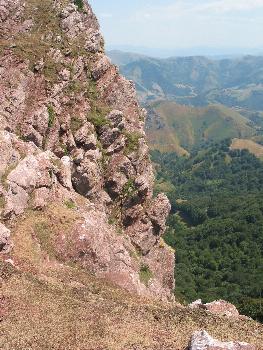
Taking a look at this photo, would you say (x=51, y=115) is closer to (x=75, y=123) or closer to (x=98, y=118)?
(x=75, y=123)

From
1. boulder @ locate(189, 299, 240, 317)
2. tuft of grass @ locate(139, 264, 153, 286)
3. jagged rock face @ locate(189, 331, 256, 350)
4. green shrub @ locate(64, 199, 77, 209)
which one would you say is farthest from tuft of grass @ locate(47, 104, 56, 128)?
jagged rock face @ locate(189, 331, 256, 350)

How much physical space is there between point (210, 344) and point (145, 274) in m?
36.2

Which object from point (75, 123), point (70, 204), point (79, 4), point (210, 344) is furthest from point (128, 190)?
point (210, 344)

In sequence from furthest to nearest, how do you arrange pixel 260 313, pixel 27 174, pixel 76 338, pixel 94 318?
1. pixel 260 313
2. pixel 27 174
3. pixel 94 318
4. pixel 76 338

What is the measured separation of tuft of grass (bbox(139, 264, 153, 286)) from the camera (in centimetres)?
6566

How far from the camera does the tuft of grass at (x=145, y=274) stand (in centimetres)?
6566

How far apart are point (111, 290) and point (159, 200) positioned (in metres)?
36.5

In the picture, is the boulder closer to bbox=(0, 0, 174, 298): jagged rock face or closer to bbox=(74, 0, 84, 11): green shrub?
bbox=(0, 0, 174, 298): jagged rock face

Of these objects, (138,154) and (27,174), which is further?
(138,154)

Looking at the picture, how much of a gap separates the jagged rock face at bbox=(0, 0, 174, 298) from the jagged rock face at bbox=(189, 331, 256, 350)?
23.4 m

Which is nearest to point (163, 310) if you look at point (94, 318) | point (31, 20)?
point (94, 318)

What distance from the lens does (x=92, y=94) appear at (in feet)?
255

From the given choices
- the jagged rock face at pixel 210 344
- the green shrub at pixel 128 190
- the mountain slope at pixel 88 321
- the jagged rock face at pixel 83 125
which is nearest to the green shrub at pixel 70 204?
the jagged rock face at pixel 83 125

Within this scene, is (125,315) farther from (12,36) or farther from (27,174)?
(12,36)
